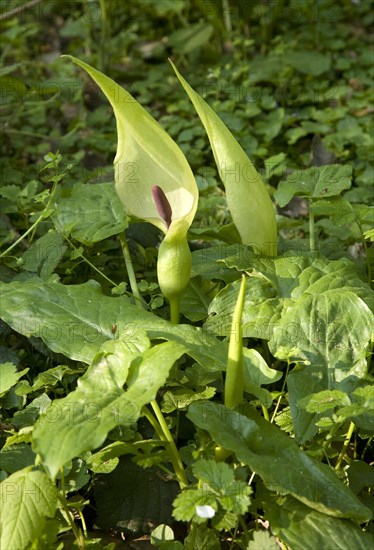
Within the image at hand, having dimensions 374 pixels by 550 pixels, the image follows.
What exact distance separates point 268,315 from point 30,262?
603 mm

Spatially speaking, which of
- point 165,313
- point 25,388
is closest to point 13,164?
point 165,313

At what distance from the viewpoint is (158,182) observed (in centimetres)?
156

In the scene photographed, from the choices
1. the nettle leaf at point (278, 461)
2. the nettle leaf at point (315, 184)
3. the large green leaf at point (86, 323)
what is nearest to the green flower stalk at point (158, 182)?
the large green leaf at point (86, 323)

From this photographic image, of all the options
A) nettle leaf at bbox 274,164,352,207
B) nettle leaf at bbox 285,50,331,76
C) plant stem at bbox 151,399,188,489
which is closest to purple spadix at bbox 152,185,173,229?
nettle leaf at bbox 274,164,352,207

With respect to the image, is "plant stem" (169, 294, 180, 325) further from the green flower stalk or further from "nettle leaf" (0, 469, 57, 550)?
"nettle leaf" (0, 469, 57, 550)

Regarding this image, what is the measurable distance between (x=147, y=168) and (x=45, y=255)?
1.12 feet

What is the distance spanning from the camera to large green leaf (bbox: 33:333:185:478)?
1015 mm

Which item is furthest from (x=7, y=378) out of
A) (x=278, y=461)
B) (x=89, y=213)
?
(x=89, y=213)

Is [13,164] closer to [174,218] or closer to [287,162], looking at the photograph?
[287,162]

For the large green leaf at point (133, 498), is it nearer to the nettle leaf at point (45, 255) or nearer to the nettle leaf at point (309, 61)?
the nettle leaf at point (45, 255)

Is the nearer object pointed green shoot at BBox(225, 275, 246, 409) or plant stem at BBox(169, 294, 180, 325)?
pointed green shoot at BBox(225, 275, 246, 409)

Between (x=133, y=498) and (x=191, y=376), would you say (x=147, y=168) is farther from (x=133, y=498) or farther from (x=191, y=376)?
(x=133, y=498)

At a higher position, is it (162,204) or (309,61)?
(162,204)

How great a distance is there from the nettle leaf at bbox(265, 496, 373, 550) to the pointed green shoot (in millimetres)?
196
